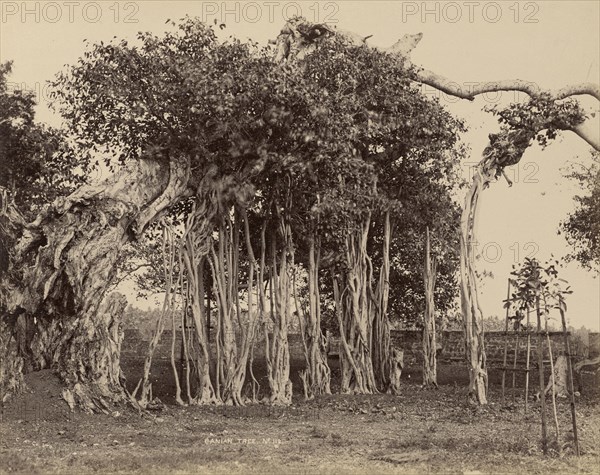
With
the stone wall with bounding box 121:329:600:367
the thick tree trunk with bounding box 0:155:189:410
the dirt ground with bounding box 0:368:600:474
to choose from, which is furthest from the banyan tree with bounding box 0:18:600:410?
the stone wall with bounding box 121:329:600:367

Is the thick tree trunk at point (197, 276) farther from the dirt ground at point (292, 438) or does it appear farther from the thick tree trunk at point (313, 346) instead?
the thick tree trunk at point (313, 346)

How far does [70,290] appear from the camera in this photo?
1158 centimetres

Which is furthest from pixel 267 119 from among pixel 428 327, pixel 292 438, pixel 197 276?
pixel 428 327

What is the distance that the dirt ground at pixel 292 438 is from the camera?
7625mm

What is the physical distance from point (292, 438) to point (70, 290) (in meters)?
4.04

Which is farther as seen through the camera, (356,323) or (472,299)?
(356,323)

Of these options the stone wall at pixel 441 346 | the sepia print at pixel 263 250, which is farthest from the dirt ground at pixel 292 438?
the stone wall at pixel 441 346

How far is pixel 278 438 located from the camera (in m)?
9.76

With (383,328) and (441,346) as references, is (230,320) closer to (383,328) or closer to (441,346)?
(383,328)

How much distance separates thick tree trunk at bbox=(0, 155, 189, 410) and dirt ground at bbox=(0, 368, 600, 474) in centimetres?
39

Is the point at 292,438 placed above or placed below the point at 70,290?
below

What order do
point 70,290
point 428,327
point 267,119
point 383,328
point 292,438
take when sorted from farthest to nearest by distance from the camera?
point 428,327, point 383,328, point 267,119, point 70,290, point 292,438

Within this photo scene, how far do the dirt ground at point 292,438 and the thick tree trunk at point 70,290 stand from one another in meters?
0.39

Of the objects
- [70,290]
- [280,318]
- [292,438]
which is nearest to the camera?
[292,438]
